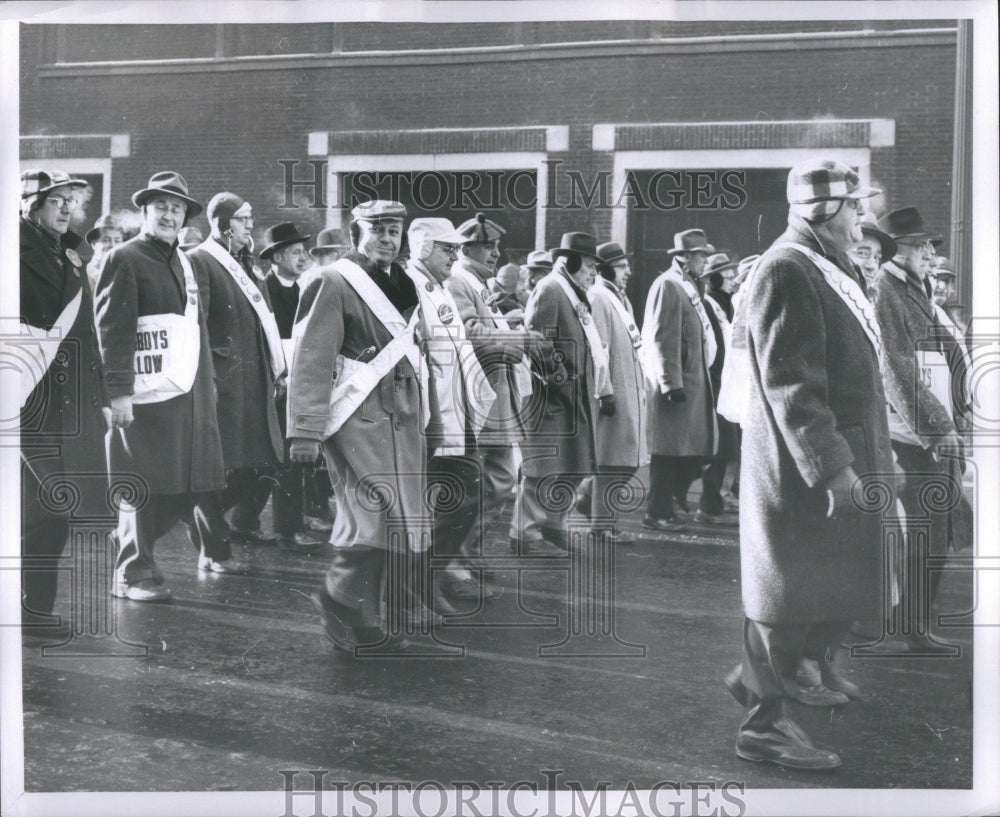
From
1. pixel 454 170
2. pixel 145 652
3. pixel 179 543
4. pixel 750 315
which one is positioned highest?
pixel 454 170

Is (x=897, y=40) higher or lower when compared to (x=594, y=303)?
higher

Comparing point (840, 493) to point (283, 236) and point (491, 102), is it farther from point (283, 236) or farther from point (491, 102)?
point (283, 236)

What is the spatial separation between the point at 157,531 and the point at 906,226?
128 inches

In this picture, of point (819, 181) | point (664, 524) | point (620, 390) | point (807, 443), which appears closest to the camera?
point (807, 443)

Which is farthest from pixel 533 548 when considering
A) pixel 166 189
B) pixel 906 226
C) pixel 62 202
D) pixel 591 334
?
pixel 62 202

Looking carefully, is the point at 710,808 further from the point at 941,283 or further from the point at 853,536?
the point at 941,283

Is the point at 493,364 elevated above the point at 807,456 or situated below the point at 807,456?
above

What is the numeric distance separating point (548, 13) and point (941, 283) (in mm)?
1878

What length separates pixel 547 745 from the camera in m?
4.81

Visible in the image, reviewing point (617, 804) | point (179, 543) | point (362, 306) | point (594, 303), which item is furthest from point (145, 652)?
point (594, 303)

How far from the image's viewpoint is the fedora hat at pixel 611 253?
4938 mm

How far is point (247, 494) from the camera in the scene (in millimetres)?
5031

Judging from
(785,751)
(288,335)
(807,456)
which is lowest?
(785,751)

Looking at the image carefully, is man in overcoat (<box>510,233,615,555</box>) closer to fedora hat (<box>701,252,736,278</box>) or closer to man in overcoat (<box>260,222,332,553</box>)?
fedora hat (<box>701,252,736,278</box>)
